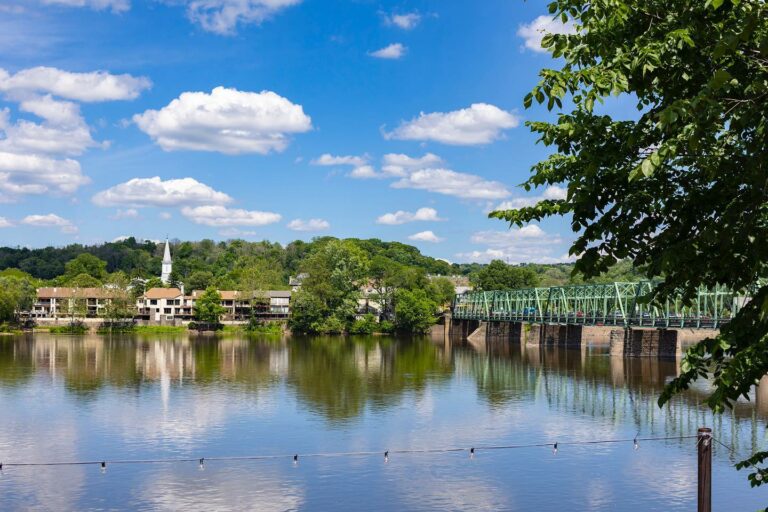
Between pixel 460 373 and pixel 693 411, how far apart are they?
26859 millimetres

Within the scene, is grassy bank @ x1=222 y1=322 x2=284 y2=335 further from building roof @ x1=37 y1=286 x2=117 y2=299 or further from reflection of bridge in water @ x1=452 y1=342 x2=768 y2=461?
reflection of bridge in water @ x1=452 y1=342 x2=768 y2=461

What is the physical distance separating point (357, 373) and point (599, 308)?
2504 inches

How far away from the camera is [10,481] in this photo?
99.4ft

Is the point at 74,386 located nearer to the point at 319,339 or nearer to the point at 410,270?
the point at 319,339

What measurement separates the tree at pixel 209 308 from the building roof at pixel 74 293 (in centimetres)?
1480

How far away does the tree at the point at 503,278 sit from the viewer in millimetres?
155375

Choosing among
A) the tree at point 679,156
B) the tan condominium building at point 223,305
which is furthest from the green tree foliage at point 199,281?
the tree at point 679,156

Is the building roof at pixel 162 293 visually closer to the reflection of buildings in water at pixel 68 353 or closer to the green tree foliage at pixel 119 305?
the green tree foliage at pixel 119 305

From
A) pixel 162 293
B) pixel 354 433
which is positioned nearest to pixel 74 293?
pixel 162 293

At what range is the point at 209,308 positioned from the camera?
134875mm

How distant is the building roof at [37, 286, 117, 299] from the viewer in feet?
461

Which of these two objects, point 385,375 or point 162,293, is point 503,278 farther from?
point 385,375

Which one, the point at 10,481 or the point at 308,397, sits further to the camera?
the point at 308,397

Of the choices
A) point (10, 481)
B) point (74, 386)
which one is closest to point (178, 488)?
point (10, 481)
